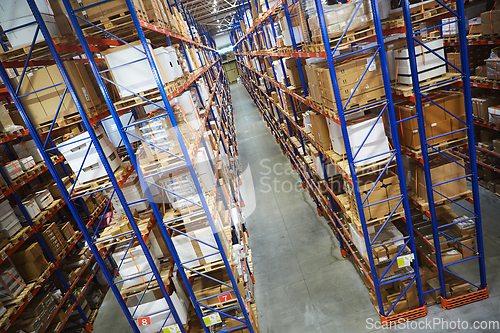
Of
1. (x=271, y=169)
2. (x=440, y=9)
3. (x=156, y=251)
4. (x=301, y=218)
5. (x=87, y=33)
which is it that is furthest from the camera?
(x=271, y=169)

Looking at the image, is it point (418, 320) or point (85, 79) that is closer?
point (85, 79)

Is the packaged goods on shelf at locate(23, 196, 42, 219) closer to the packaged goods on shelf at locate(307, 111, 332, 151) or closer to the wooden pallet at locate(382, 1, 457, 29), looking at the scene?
the packaged goods on shelf at locate(307, 111, 332, 151)

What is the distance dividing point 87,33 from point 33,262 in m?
4.47

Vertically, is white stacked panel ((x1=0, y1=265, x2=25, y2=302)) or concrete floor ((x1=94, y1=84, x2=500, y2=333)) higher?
white stacked panel ((x1=0, y1=265, x2=25, y2=302))

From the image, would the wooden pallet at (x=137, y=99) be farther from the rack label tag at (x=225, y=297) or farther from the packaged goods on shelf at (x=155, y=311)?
the rack label tag at (x=225, y=297)

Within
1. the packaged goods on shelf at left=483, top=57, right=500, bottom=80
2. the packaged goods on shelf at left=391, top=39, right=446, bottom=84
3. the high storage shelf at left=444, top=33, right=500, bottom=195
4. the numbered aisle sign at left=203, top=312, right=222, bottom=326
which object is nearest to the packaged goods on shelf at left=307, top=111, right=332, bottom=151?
the packaged goods on shelf at left=391, top=39, right=446, bottom=84

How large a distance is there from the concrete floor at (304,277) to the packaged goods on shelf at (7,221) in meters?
3.06

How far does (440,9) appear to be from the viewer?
4.11m

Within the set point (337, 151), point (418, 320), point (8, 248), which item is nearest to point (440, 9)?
point (337, 151)

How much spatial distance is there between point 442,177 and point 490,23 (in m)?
3.64

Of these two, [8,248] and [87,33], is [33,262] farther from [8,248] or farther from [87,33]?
[87,33]

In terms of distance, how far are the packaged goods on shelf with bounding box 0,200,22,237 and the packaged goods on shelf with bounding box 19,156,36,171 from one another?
91 centimetres

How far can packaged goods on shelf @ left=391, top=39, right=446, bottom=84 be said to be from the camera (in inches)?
166

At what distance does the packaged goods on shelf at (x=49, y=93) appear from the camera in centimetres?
417
